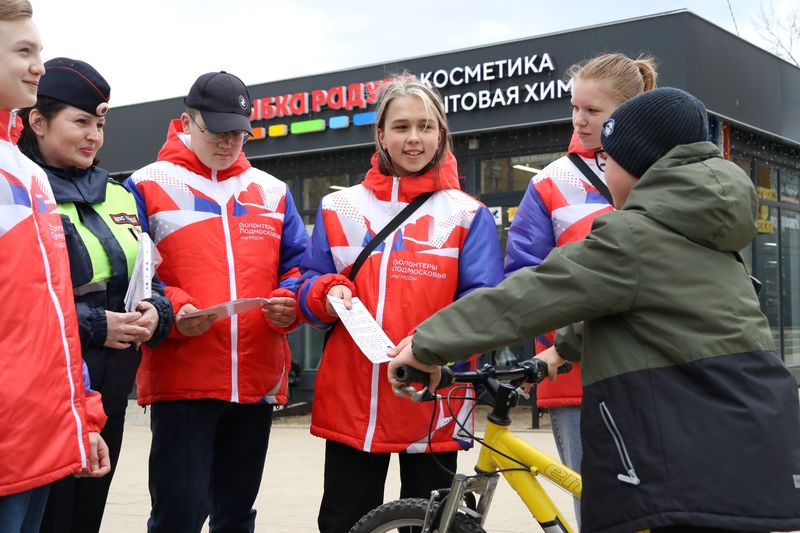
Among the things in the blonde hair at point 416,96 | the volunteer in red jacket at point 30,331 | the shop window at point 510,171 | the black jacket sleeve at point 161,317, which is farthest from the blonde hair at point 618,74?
the shop window at point 510,171

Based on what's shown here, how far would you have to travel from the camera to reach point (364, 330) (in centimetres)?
302

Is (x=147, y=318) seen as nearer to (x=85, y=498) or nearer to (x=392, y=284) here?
(x=85, y=498)

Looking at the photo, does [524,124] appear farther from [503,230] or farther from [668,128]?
[668,128]

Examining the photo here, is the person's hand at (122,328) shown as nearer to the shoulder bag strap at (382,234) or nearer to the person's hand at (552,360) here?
the shoulder bag strap at (382,234)

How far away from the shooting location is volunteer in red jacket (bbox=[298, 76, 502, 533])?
10.7 feet

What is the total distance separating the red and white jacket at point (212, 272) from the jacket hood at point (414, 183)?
1.67ft

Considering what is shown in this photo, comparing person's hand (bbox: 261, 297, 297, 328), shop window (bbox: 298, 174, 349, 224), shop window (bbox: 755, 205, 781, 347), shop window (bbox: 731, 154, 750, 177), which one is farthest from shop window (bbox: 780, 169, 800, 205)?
person's hand (bbox: 261, 297, 297, 328)

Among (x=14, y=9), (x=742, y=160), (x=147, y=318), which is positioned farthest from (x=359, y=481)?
(x=742, y=160)

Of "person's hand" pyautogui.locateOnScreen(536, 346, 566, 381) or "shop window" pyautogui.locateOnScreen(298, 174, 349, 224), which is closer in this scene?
"person's hand" pyautogui.locateOnScreen(536, 346, 566, 381)

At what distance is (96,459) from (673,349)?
1570mm

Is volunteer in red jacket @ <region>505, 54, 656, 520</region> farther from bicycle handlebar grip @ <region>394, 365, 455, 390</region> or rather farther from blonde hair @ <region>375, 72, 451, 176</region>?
bicycle handlebar grip @ <region>394, 365, 455, 390</region>

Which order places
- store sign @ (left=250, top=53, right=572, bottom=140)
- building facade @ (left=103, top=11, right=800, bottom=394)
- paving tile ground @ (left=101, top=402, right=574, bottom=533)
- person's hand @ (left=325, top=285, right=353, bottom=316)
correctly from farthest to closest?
store sign @ (left=250, top=53, right=572, bottom=140) → building facade @ (left=103, top=11, right=800, bottom=394) → paving tile ground @ (left=101, top=402, right=574, bottom=533) → person's hand @ (left=325, top=285, right=353, bottom=316)

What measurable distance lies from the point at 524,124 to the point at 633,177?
9821 mm

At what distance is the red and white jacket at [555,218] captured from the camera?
335cm
